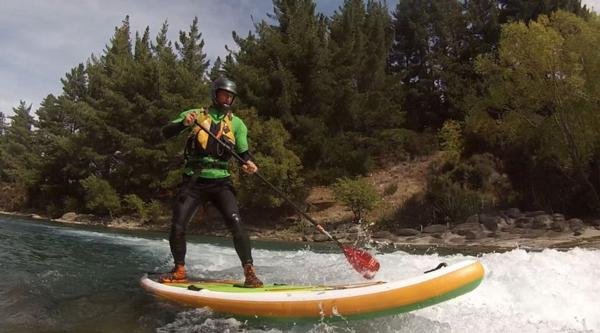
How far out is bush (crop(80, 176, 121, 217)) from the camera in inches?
1235

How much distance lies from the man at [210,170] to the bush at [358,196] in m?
17.9

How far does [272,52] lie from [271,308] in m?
25.9

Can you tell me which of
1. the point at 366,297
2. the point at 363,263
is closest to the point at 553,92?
the point at 363,263

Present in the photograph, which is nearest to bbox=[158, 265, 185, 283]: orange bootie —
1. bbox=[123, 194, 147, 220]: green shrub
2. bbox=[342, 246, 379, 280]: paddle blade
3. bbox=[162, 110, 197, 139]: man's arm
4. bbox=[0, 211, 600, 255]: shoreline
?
bbox=[162, 110, 197, 139]: man's arm

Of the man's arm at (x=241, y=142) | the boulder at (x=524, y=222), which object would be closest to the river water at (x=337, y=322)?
the man's arm at (x=241, y=142)

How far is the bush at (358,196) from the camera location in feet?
76.6

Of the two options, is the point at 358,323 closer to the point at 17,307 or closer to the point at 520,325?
the point at 520,325

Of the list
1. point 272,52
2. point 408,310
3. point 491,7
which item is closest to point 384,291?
point 408,310

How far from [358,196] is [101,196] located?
17423 millimetres

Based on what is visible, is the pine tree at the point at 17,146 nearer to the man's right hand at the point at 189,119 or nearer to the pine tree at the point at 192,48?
the pine tree at the point at 192,48

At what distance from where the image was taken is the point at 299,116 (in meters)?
28.1

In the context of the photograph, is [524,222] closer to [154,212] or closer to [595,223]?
[595,223]

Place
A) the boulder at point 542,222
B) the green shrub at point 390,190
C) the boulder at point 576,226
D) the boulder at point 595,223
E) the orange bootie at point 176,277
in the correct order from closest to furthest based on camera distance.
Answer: the orange bootie at point 176,277 → the boulder at point 576,226 → the boulder at point 542,222 → the boulder at point 595,223 → the green shrub at point 390,190

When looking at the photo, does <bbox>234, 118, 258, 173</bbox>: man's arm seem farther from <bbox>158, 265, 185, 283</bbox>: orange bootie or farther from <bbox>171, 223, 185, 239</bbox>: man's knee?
<bbox>158, 265, 185, 283</bbox>: orange bootie
